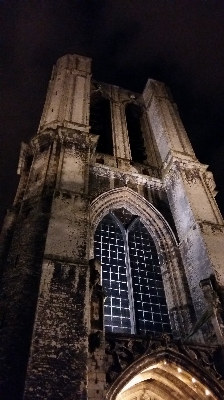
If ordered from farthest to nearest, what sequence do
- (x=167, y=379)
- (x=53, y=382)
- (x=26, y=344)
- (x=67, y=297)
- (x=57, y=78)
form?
(x=57, y=78) < (x=167, y=379) < (x=67, y=297) < (x=26, y=344) < (x=53, y=382)

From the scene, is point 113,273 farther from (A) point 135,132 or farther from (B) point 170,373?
(A) point 135,132

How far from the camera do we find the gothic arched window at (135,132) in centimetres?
1747

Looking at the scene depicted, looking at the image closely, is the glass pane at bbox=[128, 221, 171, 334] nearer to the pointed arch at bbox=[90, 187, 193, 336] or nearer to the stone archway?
the pointed arch at bbox=[90, 187, 193, 336]

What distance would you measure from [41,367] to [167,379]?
342cm

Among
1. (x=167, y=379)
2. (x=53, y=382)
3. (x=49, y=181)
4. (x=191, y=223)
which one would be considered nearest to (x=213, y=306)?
(x=167, y=379)

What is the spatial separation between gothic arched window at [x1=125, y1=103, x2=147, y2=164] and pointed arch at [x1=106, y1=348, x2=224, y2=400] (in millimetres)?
10015

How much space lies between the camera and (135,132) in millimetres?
19484

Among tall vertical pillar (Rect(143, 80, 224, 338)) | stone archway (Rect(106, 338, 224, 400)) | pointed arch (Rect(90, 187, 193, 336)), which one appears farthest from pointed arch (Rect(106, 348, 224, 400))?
tall vertical pillar (Rect(143, 80, 224, 338))

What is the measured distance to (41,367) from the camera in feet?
22.6

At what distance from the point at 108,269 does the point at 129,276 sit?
676 millimetres

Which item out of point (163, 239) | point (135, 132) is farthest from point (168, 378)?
point (135, 132)

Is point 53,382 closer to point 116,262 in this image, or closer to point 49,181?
point 116,262

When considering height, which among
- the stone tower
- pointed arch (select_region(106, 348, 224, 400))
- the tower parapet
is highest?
the tower parapet

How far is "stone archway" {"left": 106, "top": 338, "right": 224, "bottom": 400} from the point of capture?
812 centimetres
